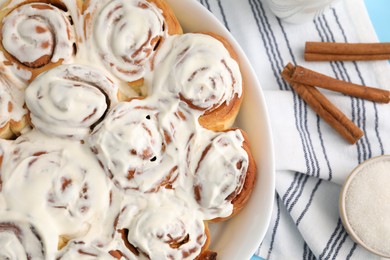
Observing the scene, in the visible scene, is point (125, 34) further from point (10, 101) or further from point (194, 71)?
point (10, 101)

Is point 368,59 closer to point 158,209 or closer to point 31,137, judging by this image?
point 158,209

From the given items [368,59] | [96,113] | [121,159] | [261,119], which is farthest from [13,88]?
[368,59]

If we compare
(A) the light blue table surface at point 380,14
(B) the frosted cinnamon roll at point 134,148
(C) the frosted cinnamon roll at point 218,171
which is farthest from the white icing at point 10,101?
(A) the light blue table surface at point 380,14

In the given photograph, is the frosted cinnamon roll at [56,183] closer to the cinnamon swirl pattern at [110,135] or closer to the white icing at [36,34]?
the cinnamon swirl pattern at [110,135]

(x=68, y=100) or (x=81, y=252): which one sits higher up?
(x=68, y=100)

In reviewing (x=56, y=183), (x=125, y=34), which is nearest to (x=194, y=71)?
(x=125, y=34)

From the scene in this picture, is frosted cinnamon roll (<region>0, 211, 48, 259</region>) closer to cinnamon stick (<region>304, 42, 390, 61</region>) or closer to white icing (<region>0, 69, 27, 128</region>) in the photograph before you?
white icing (<region>0, 69, 27, 128</region>)

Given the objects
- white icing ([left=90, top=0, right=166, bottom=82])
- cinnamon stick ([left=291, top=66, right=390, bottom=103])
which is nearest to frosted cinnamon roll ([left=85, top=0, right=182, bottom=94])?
white icing ([left=90, top=0, right=166, bottom=82])
